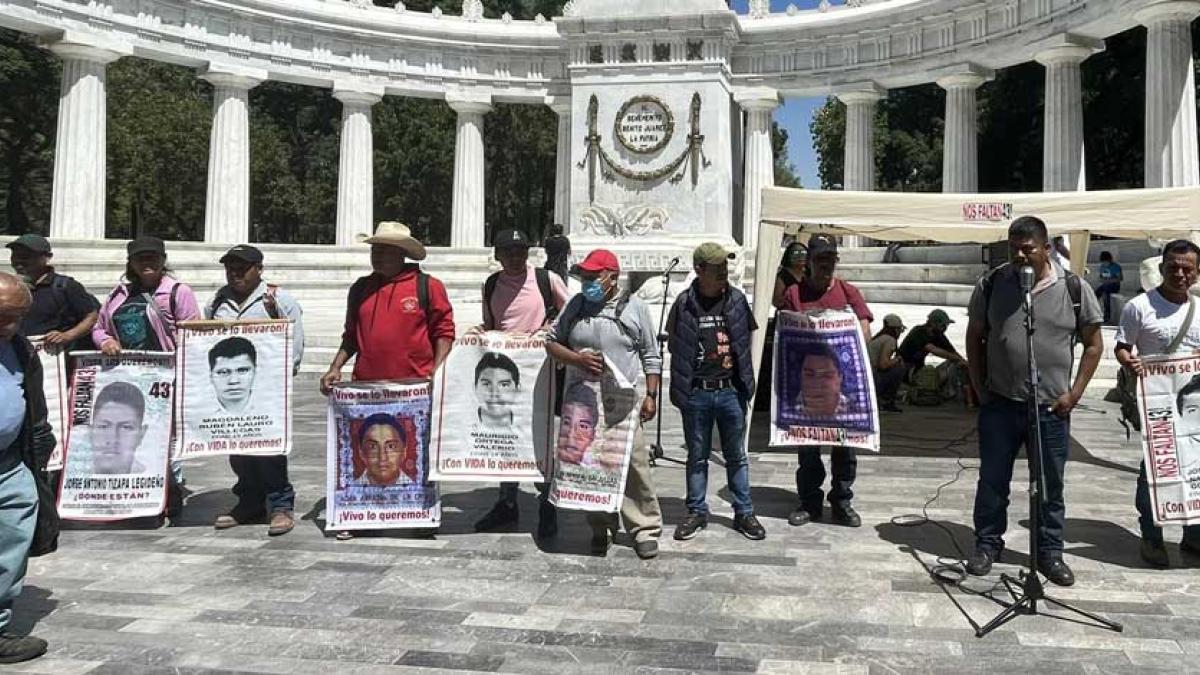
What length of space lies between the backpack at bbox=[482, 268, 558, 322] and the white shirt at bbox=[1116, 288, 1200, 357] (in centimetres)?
395

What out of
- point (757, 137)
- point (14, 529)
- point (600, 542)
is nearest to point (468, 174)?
point (757, 137)

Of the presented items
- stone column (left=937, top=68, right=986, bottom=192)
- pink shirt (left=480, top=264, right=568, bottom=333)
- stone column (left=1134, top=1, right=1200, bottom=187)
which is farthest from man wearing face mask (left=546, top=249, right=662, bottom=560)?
stone column (left=937, top=68, right=986, bottom=192)

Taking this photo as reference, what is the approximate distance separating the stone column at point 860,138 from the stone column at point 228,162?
20043mm

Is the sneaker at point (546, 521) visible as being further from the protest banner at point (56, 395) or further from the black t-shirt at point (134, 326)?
the protest banner at point (56, 395)

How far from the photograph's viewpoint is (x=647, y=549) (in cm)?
603

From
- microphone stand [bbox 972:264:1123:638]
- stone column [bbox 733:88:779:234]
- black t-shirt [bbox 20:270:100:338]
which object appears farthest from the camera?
stone column [bbox 733:88:779:234]

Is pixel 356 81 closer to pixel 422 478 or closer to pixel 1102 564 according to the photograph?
pixel 422 478

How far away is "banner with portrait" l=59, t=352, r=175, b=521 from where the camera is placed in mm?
6645

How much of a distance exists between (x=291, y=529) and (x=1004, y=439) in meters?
4.93

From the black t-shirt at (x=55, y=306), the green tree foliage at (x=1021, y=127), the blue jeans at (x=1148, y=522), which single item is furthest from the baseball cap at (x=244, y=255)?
the green tree foliage at (x=1021, y=127)

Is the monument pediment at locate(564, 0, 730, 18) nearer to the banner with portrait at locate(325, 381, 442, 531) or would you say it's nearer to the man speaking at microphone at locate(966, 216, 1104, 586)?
the banner with portrait at locate(325, 381, 442, 531)

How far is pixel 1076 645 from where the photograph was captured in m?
4.51

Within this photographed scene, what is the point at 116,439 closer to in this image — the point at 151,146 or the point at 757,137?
the point at 757,137

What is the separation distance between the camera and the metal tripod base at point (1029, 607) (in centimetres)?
472
